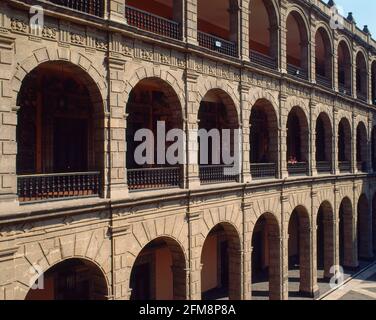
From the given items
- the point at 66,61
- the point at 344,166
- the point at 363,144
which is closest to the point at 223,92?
the point at 66,61

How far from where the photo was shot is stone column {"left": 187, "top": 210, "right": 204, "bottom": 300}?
1204 centimetres

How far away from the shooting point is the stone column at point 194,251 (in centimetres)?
1204

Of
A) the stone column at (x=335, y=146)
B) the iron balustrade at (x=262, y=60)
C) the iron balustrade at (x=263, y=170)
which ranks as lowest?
the iron balustrade at (x=263, y=170)

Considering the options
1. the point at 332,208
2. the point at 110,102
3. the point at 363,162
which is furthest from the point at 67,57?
the point at 363,162

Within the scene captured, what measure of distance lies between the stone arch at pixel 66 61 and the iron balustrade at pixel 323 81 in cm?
1338

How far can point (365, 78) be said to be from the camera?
83.5 ft

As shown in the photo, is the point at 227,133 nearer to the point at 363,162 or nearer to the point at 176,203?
the point at 176,203

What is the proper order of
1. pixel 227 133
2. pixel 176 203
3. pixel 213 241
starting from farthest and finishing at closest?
pixel 213 241 → pixel 227 133 → pixel 176 203

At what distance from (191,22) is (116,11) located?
308 centimetres

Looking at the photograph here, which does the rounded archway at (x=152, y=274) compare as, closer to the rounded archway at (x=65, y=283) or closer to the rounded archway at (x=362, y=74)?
the rounded archway at (x=65, y=283)

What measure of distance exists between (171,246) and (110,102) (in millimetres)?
4972

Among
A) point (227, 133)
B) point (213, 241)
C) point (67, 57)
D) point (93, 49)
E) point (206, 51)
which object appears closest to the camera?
point (67, 57)

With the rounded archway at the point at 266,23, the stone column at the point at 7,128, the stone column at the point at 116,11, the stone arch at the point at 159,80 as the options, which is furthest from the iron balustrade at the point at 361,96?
the stone column at the point at 7,128

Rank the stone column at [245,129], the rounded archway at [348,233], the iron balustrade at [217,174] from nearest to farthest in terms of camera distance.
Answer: the iron balustrade at [217,174], the stone column at [245,129], the rounded archway at [348,233]
